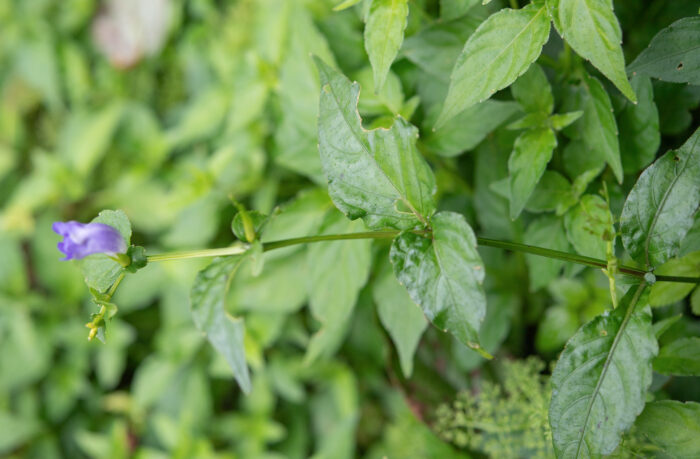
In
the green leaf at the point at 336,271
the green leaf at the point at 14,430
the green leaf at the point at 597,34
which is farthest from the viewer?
the green leaf at the point at 14,430

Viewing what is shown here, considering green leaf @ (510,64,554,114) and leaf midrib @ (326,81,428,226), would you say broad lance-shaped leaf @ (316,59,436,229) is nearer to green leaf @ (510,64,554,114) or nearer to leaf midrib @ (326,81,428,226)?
leaf midrib @ (326,81,428,226)

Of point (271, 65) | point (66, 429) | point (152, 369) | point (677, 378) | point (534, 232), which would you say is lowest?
point (66, 429)

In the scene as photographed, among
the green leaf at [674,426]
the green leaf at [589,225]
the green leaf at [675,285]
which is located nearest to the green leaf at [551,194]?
the green leaf at [589,225]

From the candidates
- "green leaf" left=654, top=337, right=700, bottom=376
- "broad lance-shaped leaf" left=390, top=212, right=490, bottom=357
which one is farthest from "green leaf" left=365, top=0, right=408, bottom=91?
"green leaf" left=654, top=337, right=700, bottom=376

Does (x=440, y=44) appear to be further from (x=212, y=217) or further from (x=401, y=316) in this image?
(x=212, y=217)

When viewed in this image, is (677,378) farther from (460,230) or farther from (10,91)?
(10,91)

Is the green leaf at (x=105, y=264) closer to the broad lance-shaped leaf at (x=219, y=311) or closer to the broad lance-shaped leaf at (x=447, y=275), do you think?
the broad lance-shaped leaf at (x=219, y=311)

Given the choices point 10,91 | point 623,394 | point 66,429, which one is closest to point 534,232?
point 623,394
